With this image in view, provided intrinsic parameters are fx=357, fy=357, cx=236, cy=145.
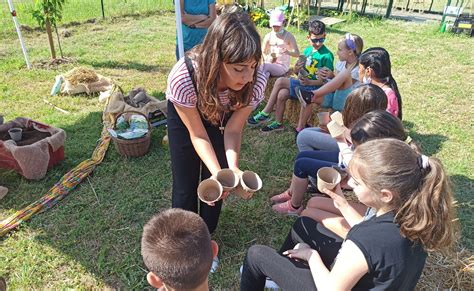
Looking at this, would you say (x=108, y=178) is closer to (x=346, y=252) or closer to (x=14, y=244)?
(x=14, y=244)

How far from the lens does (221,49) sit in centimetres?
179

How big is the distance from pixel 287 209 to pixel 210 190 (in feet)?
4.49

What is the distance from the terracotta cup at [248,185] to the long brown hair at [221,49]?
1.48ft

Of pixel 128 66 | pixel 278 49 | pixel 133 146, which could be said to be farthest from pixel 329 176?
pixel 128 66

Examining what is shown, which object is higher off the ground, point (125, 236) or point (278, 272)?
point (278, 272)

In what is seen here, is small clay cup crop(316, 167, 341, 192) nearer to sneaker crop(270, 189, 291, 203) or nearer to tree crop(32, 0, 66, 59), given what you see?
sneaker crop(270, 189, 291, 203)

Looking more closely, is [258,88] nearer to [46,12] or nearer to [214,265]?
[214,265]

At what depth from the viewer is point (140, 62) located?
704cm

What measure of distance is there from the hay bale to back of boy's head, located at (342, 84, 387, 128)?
1199 mm

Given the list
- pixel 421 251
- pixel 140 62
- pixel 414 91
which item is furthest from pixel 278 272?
pixel 140 62

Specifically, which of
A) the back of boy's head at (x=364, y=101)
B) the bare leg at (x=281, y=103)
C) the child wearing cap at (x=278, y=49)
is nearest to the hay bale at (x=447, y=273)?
the back of boy's head at (x=364, y=101)

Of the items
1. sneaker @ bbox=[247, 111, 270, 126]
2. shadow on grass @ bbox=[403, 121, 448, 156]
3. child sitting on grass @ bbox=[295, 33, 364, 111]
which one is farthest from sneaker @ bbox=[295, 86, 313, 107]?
shadow on grass @ bbox=[403, 121, 448, 156]

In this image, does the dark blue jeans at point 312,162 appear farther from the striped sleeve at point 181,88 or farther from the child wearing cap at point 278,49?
the child wearing cap at point 278,49

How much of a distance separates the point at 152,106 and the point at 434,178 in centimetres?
351
